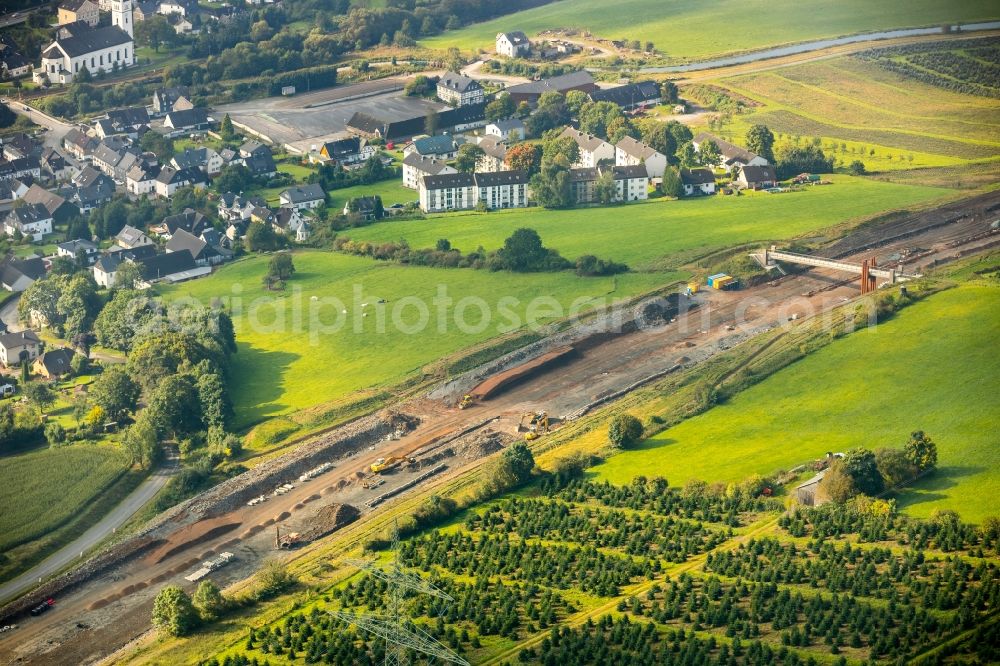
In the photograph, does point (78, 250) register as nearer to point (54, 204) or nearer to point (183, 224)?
point (183, 224)

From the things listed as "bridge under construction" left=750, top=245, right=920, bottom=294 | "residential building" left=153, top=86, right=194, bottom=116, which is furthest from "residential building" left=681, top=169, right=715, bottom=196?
"residential building" left=153, top=86, right=194, bottom=116

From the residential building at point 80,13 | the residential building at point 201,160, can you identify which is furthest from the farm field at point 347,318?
the residential building at point 80,13

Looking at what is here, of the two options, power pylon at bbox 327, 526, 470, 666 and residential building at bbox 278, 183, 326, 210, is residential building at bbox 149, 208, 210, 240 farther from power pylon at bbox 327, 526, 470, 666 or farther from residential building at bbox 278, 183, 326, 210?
power pylon at bbox 327, 526, 470, 666

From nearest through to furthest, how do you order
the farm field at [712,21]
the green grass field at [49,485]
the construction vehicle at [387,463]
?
the green grass field at [49,485] < the construction vehicle at [387,463] < the farm field at [712,21]

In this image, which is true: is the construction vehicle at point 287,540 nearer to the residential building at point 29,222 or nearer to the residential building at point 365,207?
the residential building at point 365,207

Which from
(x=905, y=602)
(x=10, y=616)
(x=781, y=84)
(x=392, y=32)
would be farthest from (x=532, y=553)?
(x=392, y=32)

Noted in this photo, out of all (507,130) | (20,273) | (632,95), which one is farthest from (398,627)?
(632,95)
